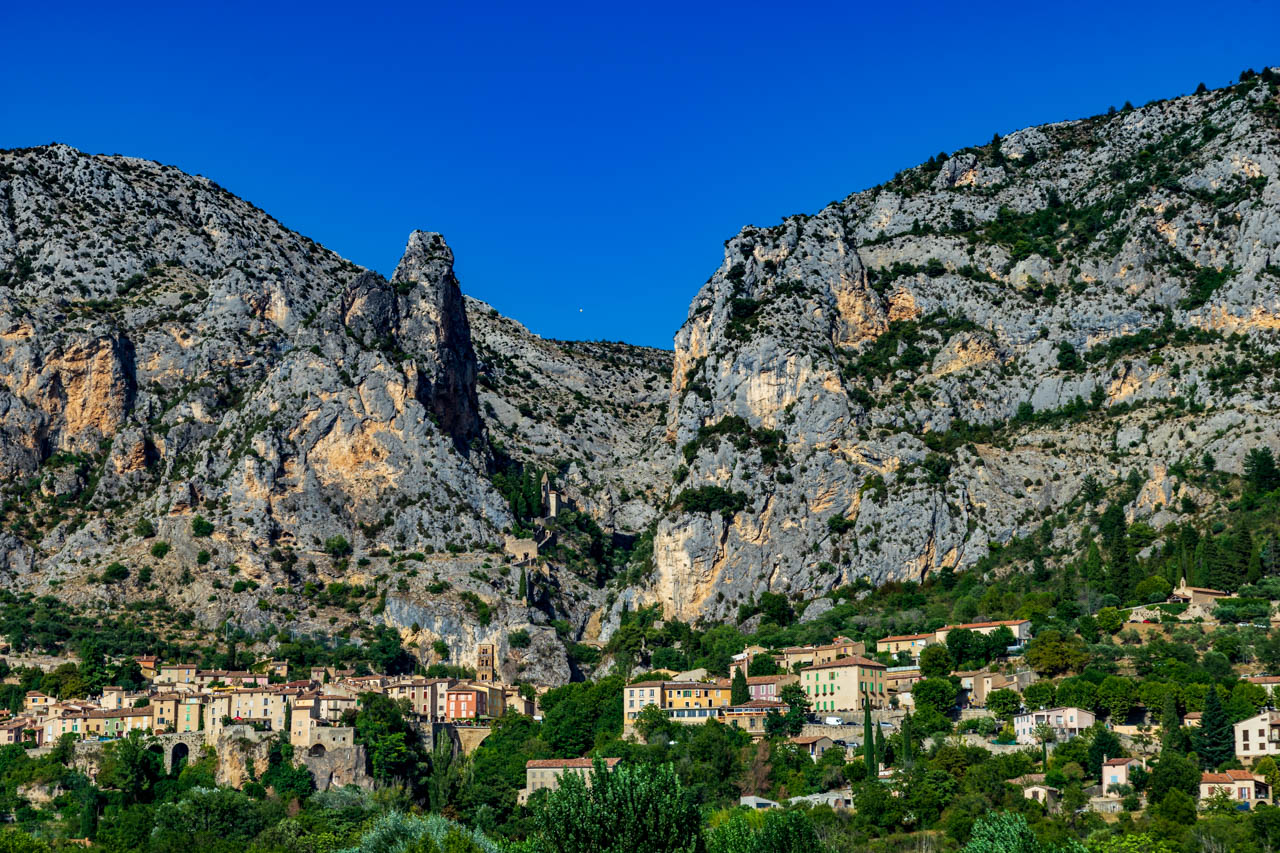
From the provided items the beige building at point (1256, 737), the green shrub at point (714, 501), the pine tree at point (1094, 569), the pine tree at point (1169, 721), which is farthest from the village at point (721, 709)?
the green shrub at point (714, 501)

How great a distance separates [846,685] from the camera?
378ft

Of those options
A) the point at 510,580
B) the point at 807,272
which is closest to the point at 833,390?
the point at 807,272

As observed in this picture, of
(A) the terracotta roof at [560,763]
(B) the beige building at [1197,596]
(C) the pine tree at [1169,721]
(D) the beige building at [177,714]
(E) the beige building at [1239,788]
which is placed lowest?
(E) the beige building at [1239,788]

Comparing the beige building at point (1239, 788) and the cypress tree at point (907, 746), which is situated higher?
the cypress tree at point (907, 746)

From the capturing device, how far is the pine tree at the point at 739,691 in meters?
118

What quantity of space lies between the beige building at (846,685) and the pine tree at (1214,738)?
80.9ft

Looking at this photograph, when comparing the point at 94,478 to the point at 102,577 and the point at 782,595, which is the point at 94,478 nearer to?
the point at 102,577

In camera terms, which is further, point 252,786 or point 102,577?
point 102,577

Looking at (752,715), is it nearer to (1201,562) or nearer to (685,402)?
(1201,562)

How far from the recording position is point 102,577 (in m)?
144

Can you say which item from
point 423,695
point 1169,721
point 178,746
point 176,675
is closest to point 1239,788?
point 1169,721

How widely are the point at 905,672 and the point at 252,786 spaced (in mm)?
44563

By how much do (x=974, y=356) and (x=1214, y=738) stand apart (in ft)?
235

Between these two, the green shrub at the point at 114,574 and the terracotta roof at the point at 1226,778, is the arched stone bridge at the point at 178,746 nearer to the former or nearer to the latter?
the green shrub at the point at 114,574
